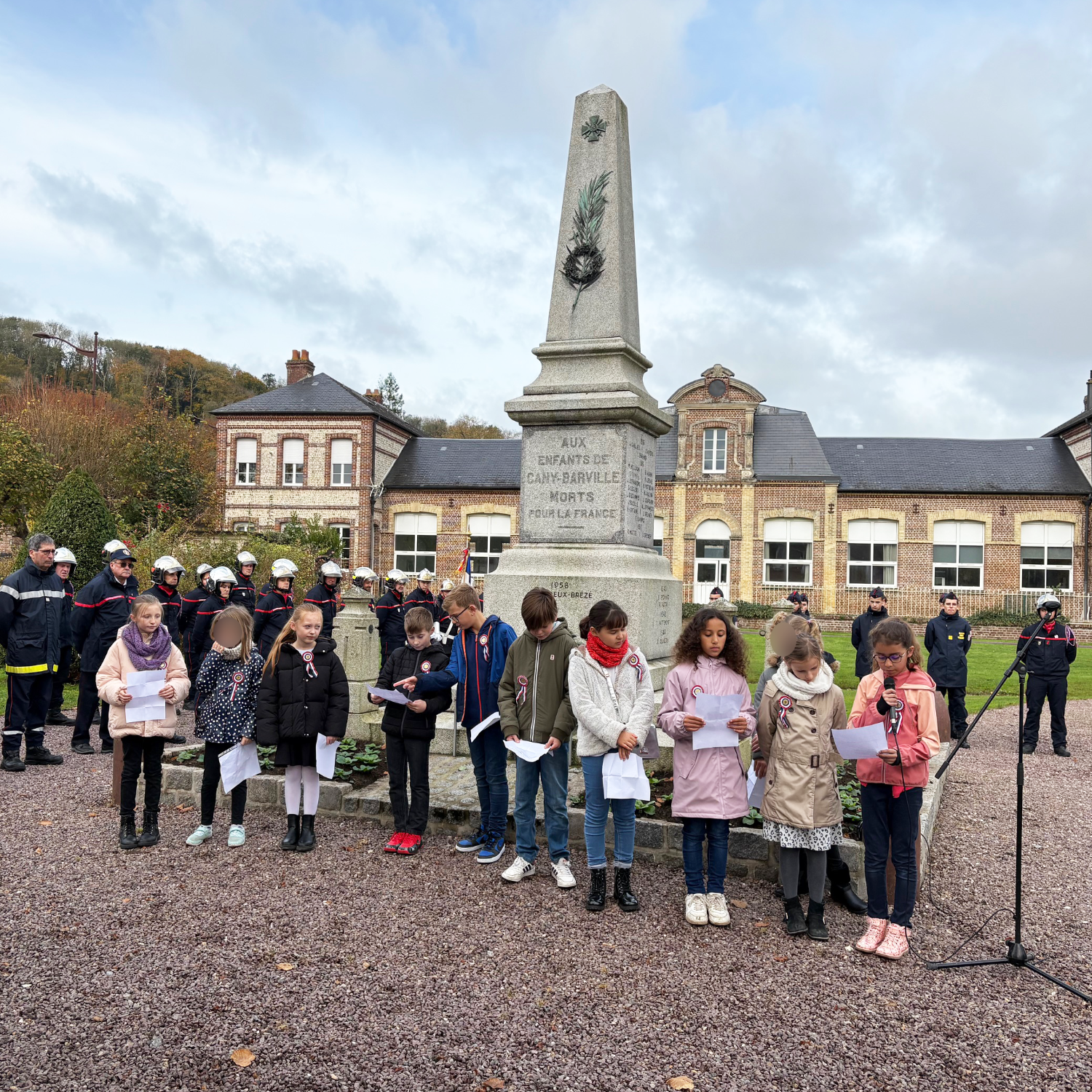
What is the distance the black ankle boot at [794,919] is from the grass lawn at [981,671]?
5.15 metres

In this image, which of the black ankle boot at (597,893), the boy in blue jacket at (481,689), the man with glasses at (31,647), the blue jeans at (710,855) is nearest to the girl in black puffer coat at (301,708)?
the boy in blue jacket at (481,689)

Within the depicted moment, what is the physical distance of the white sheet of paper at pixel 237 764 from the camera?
5.31m

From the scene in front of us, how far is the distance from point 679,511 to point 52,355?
149ft

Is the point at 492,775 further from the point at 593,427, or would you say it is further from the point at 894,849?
the point at 593,427

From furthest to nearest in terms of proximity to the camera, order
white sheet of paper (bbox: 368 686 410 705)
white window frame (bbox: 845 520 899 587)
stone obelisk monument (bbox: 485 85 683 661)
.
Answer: white window frame (bbox: 845 520 899 587) < stone obelisk monument (bbox: 485 85 683 661) < white sheet of paper (bbox: 368 686 410 705)

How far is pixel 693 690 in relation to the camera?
4.41 meters

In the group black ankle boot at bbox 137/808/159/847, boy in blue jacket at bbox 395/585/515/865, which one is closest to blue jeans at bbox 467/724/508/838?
boy in blue jacket at bbox 395/585/515/865

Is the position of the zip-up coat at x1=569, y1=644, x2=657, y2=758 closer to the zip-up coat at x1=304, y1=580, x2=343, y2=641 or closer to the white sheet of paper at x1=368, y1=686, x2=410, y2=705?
the white sheet of paper at x1=368, y1=686, x2=410, y2=705

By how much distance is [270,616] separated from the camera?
999 centimetres

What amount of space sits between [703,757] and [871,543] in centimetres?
3047

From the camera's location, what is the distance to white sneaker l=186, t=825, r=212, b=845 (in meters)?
5.36

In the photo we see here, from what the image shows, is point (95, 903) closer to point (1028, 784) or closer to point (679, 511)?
point (1028, 784)

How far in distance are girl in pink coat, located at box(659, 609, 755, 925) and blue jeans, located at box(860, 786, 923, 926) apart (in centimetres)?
65

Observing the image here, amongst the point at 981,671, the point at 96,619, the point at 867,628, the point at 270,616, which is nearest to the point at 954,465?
the point at 981,671
